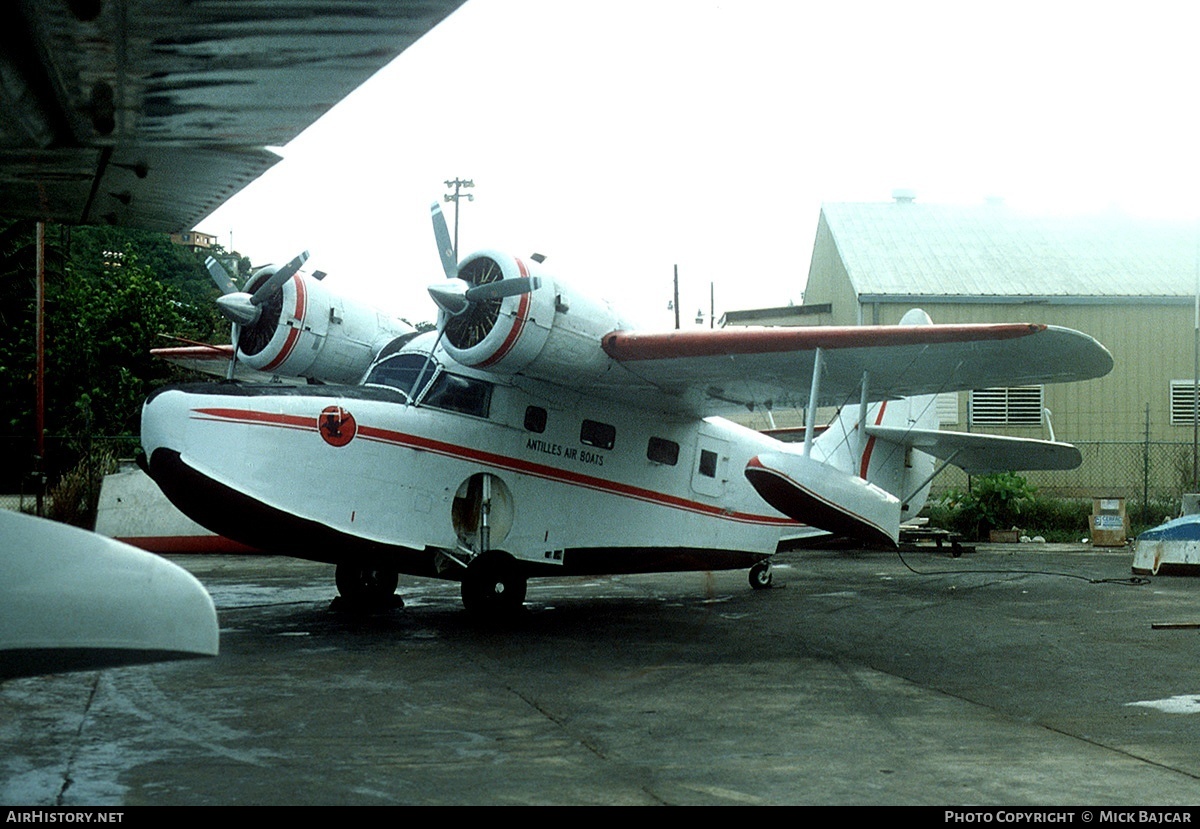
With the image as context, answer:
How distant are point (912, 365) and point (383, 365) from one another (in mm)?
5409

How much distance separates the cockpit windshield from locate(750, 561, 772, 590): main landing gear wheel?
540 cm

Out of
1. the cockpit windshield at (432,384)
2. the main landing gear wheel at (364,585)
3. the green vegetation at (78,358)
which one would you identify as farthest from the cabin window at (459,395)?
the green vegetation at (78,358)

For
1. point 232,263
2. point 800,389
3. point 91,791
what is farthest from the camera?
point 232,263

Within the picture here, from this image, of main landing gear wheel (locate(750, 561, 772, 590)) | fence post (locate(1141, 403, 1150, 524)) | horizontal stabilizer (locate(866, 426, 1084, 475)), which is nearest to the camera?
horizontal stabilizer (locate(866, 426, 1084, 475))

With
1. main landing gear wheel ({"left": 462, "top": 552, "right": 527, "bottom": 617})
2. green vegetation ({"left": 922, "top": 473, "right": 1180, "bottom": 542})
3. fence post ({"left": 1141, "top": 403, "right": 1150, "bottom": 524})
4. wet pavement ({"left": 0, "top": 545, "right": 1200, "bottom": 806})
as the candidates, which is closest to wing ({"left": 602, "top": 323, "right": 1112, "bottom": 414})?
main landing gear wheel ({"left": 462, "top": 552, "right": 527, "bottom": 617})

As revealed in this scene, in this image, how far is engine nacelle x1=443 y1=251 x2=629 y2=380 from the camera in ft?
34.7

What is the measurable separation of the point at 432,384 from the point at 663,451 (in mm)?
3210

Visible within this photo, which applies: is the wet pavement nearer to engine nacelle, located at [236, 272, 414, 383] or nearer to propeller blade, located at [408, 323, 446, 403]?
propeller blade, located at [408, 323, 446, 403]

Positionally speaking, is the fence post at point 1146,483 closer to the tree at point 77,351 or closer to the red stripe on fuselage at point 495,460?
the red stripe on fuselage at point 495,460

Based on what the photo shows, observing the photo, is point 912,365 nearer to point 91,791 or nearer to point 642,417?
point 642,417

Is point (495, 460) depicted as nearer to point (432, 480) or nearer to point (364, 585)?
point (432, 480)

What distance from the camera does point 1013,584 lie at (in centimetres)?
1535

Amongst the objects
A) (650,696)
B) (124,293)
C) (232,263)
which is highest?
(232,263)
